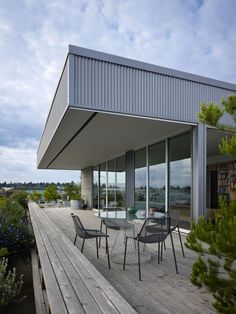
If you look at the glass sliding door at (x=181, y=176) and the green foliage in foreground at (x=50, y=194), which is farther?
the green foliage in foreground at (x=50, y=194)

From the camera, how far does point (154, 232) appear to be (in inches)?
151

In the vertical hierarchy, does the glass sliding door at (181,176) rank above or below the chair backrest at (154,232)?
above

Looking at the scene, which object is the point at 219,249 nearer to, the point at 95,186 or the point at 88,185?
the point at 95,186

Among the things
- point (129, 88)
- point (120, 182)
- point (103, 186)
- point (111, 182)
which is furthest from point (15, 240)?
point (103, 186)

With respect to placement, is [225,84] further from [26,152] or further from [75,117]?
[26,152]

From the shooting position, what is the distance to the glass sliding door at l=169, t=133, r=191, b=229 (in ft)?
19.3

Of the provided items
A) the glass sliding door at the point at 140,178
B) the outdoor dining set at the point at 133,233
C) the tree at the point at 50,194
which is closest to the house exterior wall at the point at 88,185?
the tree at the point at 50,194

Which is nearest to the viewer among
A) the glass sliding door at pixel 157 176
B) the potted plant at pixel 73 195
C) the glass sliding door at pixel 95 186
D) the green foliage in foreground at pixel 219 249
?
the green foliage in foreground at pixel 219 249

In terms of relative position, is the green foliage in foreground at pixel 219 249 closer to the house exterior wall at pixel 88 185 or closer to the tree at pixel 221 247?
the tree at pixel 221 247

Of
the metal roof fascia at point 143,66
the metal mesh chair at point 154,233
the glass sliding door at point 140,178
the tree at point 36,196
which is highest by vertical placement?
the metal roof fascia at point 143,66

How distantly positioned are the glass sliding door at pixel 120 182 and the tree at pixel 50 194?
10082 mm

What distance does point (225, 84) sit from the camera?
5.81 m

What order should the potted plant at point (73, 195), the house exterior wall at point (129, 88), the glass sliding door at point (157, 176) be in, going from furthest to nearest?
the potted plant at point (73, 195) → the glass sliding door at point (157, 176) → the house exterior wall at point (129, 88)

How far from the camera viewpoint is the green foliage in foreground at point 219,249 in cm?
174
